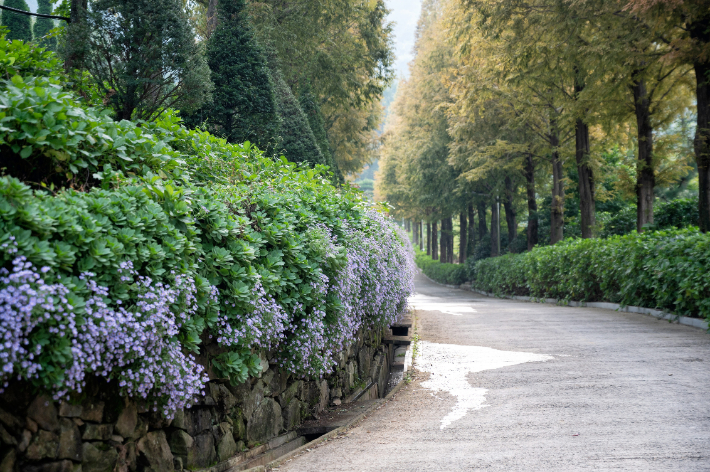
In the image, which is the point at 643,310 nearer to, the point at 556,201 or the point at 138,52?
the point at 556,201

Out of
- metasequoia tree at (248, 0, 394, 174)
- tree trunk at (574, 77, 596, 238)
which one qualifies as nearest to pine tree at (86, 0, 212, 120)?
metasequoia tree at (248, 0, 394, 174)

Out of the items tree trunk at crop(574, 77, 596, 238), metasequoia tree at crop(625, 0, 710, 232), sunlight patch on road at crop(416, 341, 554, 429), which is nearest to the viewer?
sunlight patch on road at crop(416, 341, 554, 429)

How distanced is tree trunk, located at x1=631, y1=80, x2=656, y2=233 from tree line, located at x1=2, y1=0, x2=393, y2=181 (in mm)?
8492

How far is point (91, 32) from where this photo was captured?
7859mm

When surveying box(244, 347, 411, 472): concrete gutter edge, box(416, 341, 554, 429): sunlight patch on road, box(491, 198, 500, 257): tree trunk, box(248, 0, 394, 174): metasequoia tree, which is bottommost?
box(244, 347, 411, 472): concrete gutter edge

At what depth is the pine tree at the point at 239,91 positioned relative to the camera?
11.3m

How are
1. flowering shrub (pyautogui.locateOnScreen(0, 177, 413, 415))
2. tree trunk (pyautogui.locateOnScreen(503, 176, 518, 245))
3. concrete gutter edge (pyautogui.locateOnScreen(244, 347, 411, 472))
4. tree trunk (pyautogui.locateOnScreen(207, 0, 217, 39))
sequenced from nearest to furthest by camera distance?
flowering shrub (pyautogui.locateOnScreen(0, 177, 413, 415)) → concrete gutter edge (pyautogui.locateOnScreen(244, 347, 411, 472)) → tree trunk (pyautogui.locateOnScreen(207, 0, 217, 39)) → tree trunk (pyautogui.locateOnScreen(503, 176, 518, 245))

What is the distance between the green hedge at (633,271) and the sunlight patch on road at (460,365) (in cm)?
348

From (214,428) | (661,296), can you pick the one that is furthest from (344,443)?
(661,296)

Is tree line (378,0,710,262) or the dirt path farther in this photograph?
tree line (378,0,710,262)

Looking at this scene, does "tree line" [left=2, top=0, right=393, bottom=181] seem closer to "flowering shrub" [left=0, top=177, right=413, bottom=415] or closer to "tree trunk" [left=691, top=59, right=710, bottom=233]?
"flowering shrub" [left=0, top=177, right=413, bottom=415]

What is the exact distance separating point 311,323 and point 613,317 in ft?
27.6

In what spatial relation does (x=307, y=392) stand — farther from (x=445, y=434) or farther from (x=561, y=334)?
(x=561, y=334)

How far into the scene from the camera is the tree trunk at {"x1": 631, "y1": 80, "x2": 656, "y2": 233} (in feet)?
49.3
